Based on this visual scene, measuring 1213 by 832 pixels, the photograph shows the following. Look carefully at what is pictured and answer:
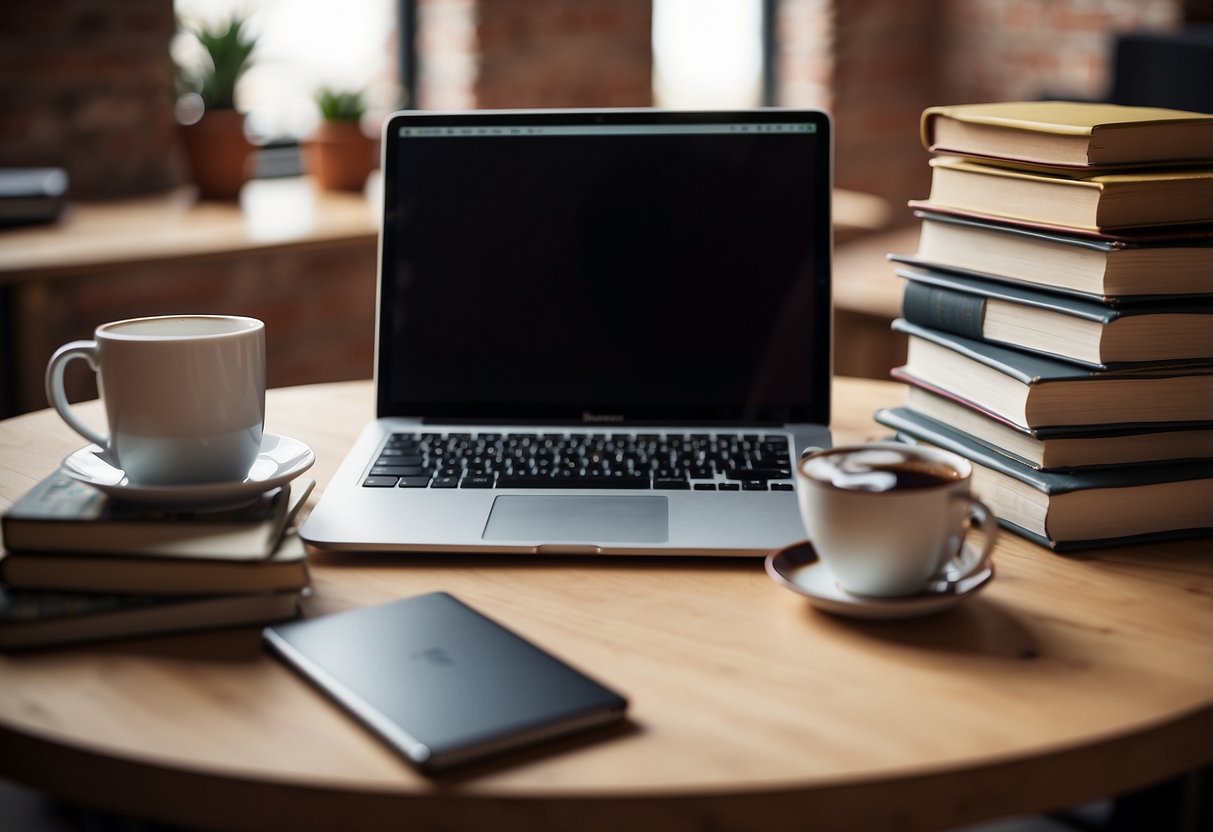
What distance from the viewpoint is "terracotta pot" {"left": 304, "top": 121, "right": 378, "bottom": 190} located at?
268 cm

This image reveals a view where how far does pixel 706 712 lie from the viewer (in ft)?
2.09

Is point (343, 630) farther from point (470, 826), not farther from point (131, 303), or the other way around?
point (131, 303)

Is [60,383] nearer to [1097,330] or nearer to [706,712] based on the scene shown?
[706,712]

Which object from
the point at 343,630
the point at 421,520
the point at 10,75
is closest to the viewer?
the point at 343,630

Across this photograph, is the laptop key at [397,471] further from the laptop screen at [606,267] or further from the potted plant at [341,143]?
the potted plant at [341,143]

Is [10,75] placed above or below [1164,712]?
above

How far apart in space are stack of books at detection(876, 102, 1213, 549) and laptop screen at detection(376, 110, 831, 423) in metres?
0.20

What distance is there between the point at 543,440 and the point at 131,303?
Result: 190cm

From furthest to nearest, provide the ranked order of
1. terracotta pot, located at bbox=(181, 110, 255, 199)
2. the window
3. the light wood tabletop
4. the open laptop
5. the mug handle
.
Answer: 1. the window
2. terracotta pot, located at bbox=(181, 110, 255, 199)
3. the open laptop
4. the mug handle
5. the light wood tabletop

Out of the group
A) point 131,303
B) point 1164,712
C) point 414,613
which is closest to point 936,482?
point 1164,712

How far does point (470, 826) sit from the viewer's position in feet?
1.83

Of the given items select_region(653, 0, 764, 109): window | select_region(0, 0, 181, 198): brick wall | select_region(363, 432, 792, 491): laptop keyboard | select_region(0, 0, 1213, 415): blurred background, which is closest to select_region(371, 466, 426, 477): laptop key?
select_region(363, 432, 792, 491): laptop keyboard

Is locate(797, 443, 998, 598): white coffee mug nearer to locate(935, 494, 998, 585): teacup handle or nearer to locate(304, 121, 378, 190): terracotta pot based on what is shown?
locate(935, 494, 998, 585): teacup handle

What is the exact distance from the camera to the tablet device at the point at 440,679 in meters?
0.59
